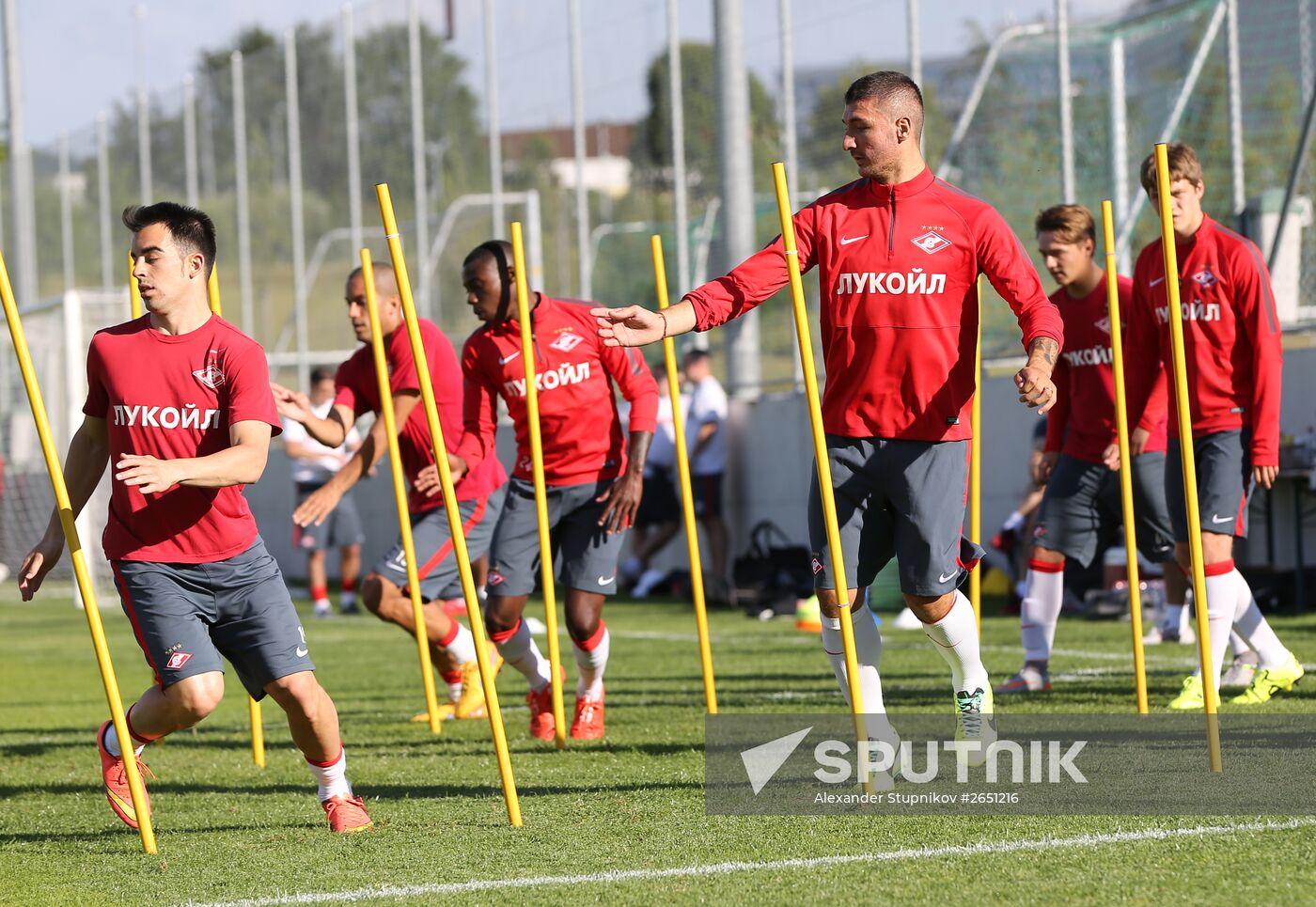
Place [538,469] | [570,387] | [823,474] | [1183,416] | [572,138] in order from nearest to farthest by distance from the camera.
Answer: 1. [823,474]
2. [1183,416]
3. [538,469]
4. [570,387]
5. [572,138]

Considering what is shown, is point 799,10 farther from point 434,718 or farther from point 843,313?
point 843,313

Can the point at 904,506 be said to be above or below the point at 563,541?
above

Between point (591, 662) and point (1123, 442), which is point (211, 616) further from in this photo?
point (1123, 442)

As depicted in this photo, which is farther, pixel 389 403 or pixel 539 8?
pixel 539 8

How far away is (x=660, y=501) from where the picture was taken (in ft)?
58.4

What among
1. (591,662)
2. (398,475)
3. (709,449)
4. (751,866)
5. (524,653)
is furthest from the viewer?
(709,449)

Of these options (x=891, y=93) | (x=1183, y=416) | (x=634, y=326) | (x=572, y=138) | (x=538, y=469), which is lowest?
(x=538, y=469)

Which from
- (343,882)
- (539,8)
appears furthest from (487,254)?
(539,8)

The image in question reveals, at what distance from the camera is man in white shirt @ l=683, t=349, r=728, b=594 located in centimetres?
1734

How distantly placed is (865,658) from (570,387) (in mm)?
2373

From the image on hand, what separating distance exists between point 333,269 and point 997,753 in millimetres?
20907

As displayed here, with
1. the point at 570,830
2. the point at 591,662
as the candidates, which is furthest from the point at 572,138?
the point at 570,830

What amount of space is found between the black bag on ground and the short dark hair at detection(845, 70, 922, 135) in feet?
32.1

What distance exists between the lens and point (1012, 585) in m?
15.0
